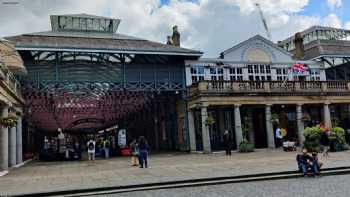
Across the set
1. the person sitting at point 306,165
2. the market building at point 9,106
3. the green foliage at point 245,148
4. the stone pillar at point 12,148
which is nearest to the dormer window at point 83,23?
the market building at point 9,106

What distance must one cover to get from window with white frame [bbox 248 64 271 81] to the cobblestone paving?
21.8 metres

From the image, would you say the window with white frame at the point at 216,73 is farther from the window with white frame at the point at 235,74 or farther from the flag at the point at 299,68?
the flag at the point at 299,68

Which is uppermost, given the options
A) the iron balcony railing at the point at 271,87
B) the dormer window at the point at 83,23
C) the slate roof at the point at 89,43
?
the dormer window at the point at 83,23

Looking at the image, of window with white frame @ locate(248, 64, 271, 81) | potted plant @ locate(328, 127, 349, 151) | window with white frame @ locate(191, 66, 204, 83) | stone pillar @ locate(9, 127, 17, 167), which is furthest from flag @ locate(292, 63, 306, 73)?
stone pillar @ locate(9, 127, 17, 167)

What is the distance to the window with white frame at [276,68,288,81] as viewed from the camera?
119ft

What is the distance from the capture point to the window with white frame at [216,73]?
3416 cm

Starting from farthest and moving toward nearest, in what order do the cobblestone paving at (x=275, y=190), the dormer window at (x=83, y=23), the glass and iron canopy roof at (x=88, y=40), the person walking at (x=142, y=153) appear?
the dormer window at (x=83, y=23) → the glass and iron canopy roof at (x=88, y=40) → the person walking at (x=142, y=153) → the cobblestone paving at (x=275, y=190)

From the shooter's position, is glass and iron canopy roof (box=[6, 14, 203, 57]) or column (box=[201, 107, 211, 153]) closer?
glass and iron canopy roof (box=[6, 14, 203, 57])

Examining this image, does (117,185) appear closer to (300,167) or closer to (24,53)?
(300,167)

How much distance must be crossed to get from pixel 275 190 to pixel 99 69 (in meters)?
22.0

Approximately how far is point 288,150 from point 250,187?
53.2 ft

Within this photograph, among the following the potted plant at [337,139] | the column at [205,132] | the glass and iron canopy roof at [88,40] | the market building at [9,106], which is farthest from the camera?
the column at [205,132]

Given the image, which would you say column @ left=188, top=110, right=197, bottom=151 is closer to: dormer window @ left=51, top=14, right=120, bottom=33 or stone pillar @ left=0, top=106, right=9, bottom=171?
dormer window @ left=51, top=14, right=120, bottom=33

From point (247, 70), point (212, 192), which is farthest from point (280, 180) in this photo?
point (247, 70)
